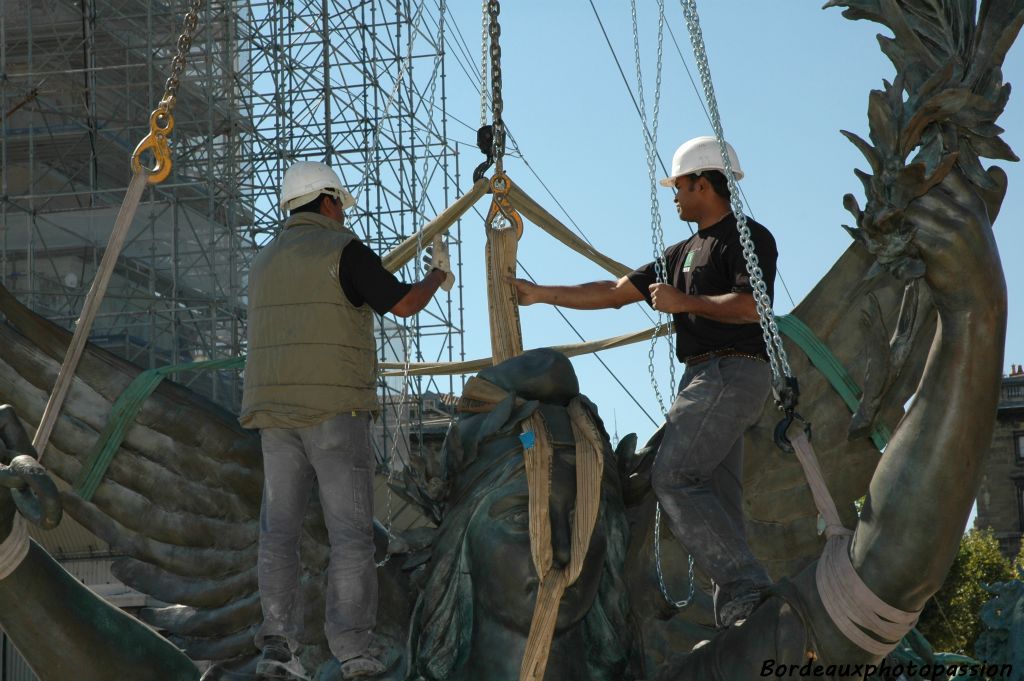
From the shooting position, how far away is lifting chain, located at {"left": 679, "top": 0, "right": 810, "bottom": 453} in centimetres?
472

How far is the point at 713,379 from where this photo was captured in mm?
5121

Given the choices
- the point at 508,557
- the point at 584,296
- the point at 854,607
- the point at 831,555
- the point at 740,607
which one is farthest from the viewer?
the point at 584,296

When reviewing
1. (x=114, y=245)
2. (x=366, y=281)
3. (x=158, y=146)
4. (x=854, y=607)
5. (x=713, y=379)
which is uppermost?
(x=158, y=146)

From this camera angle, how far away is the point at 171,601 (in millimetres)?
5914

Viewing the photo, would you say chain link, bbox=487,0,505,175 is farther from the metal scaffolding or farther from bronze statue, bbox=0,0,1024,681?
the metal scaffolding

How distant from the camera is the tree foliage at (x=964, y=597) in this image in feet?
93.6

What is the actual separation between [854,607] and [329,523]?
5.72ft

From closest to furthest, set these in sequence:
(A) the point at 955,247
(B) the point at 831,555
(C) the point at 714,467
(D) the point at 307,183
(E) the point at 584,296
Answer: (A) the point at 955,247
(B) the point at 831,555
(C) the point at 714,467
(D) the point at 307,183
(E) the point at 584,296

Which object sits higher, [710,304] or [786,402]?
[710,304]

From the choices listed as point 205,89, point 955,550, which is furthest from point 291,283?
point 205,89

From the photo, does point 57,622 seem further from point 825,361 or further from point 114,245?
point 825,361

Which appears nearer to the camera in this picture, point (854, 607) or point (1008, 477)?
point (854, 607)

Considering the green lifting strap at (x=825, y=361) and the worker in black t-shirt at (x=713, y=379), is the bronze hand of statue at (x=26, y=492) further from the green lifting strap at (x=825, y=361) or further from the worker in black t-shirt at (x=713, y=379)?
the green lifting strap at (x=825, y=361)

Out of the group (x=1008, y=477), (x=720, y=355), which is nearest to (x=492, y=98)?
(x=720, y=355)
